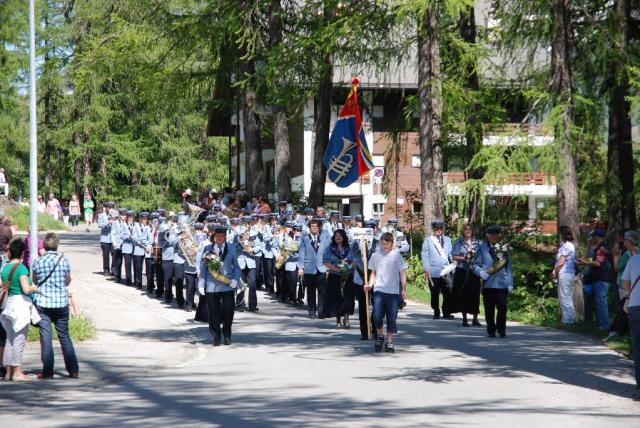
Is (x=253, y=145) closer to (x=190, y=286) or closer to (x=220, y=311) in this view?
(x=190, y=286)

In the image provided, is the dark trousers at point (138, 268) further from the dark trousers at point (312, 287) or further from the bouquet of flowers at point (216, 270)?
the bouquet of flowers at point (216, 270)

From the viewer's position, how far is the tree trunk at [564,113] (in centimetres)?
2073

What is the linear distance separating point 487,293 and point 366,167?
30.4ft

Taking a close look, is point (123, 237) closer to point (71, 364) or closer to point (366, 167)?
point (366, 167)

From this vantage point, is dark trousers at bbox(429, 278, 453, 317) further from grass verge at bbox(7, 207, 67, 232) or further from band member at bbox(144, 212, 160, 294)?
grass verge at bbox(7, 207, 67, 232)

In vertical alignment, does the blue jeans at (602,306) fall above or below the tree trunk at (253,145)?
below

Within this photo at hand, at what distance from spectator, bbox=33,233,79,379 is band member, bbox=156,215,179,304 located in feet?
33.5

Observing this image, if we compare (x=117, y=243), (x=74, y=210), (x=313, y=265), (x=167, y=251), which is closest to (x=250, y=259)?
(x=167, y=251)

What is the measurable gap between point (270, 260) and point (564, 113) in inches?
342

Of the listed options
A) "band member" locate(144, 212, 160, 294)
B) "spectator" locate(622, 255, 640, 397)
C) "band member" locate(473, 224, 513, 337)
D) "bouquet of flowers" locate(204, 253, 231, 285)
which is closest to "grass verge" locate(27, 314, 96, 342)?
"bouquet of flowers" locate(204, 253, 231, 285)

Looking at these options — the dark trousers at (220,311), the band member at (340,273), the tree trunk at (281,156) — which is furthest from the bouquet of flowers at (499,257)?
the tree trunk at (281,156)

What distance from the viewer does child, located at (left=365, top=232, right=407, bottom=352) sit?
16.2 meters

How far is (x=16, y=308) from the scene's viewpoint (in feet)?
43.7

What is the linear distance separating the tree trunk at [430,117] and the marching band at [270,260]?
3.26 metres
